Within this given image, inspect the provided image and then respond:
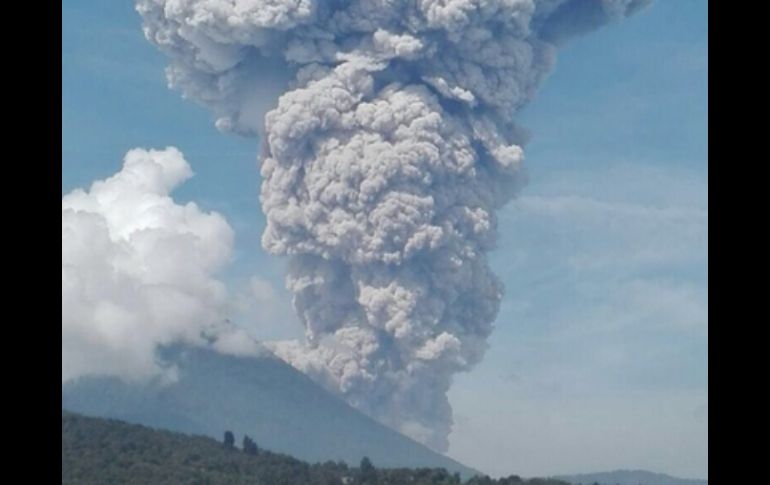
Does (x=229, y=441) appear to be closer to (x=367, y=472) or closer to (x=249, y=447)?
(x=249, y=447)

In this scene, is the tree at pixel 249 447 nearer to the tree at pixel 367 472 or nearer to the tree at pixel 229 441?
the tree at pixel 229 441

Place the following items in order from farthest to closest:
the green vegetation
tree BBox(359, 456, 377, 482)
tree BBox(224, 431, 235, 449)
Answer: tree BBox(224, 431, 235, 449)
tree BBox(359, 456, 377, 482)
the green vegetation

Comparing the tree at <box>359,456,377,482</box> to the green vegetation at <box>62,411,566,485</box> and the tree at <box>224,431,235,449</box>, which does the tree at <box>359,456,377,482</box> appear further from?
the tree at <box>224,431,235,449</box>

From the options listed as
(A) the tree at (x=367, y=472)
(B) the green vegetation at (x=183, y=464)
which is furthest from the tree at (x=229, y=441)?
(A) the tree at (x=367, y=472)

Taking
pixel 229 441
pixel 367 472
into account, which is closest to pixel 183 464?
pixel 229 441

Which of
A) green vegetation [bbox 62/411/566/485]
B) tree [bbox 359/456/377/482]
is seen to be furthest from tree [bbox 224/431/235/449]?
tree [bbox 359/456/377/482]

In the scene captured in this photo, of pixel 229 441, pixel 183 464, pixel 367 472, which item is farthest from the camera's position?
pixel 229 441

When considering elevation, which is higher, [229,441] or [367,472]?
[229,441]
